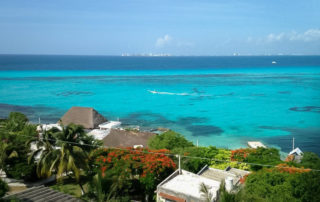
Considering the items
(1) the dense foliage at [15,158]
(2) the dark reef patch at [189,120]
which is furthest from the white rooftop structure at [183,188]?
(2) the dark reef patch at [189,120]

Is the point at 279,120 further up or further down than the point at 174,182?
further down

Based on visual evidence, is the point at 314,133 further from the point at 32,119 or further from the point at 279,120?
the point at 32,119

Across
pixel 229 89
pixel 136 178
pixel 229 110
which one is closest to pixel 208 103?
pixel 229 110

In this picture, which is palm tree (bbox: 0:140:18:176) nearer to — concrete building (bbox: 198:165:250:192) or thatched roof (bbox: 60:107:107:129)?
concrete building (bbox: 198:165:250:192)

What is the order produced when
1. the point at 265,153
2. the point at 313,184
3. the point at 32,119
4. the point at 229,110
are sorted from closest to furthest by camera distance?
the point at 313,184, the point at 265,153, the point at 32,119, the point at 229,110

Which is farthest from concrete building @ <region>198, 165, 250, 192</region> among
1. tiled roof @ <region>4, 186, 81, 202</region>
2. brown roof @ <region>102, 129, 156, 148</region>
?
brown roof @ <region>102, 129, 156, 148</region>
